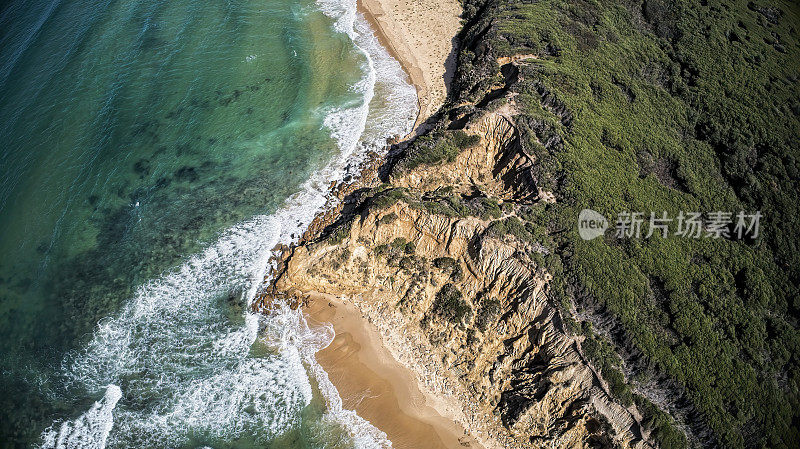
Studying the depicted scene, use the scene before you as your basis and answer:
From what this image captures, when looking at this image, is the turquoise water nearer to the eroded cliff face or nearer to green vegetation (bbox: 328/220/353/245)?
the eroded cliff face

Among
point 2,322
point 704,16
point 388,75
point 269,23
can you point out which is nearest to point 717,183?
point 704,16

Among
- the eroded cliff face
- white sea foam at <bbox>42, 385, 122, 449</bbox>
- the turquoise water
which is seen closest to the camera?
the eroded cliff face

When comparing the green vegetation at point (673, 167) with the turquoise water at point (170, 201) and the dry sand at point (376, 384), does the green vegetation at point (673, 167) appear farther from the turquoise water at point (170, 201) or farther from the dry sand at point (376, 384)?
the turquoise water at point (170, 201)

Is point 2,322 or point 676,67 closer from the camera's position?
point 2,322

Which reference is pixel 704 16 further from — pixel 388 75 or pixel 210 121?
pixel 210 121

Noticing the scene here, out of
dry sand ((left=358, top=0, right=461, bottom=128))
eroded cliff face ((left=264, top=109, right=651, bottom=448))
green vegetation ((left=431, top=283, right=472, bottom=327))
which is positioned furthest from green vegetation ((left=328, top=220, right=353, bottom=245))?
dry sand ((left=358, top=0, right=461, bottom=128))

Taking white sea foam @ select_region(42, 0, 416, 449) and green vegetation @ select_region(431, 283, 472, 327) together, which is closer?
white sea foam @ select_region(42, 0, 416, 449)

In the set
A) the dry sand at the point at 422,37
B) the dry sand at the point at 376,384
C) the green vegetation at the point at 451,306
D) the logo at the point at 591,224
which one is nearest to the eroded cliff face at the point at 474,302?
the green vegetation at the point at 451,306
